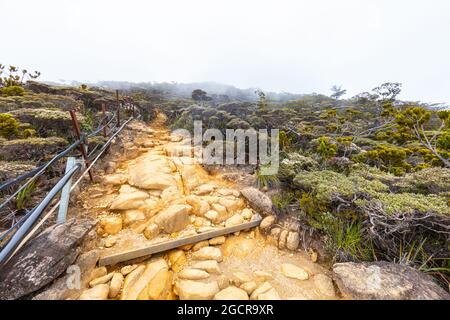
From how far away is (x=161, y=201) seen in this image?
2.98 m

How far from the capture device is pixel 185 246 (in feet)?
7.81

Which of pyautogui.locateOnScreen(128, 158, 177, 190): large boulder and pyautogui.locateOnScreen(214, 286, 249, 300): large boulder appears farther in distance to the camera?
pyautogui.locateOnScreen(128, 158, 177, 190): large boulder

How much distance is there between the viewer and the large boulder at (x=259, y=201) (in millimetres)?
3031

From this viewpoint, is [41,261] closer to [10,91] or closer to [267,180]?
[267,180]

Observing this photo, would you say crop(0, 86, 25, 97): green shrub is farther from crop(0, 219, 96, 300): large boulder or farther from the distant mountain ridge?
the distant mountain ridge

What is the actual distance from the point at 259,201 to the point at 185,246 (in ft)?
4.69

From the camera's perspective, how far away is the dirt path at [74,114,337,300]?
6.06 feet

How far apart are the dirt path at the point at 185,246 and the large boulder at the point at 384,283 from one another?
0.76 feet

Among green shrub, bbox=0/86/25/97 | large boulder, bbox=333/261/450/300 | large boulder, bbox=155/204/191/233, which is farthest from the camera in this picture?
green shrub, bbox=0/86/25/97

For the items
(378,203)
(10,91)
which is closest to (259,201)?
(378,203)

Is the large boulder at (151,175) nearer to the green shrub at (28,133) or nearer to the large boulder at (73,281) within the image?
the large boulder at (73,281)

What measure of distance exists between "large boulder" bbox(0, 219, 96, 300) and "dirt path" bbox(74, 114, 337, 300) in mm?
293

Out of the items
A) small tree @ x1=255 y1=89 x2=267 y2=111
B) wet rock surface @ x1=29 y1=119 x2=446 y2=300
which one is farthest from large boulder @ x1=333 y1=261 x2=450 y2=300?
small tree @ x1=255 y1=89 x2=267 y2=111
